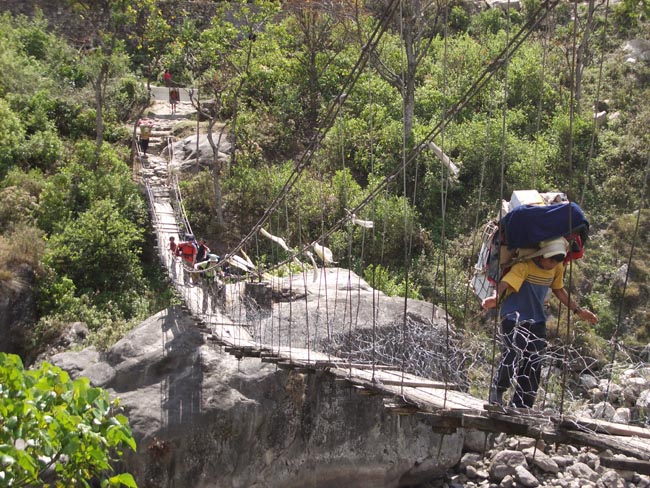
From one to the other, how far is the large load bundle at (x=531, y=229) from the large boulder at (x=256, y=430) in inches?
88.8

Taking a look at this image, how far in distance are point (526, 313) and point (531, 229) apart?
1.34 feet

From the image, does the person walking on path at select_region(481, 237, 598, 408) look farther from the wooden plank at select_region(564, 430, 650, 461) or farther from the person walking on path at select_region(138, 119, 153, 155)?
the person walking on path at select_region(138, 119, 153, 155)

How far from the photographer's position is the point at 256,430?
5469 millimetres

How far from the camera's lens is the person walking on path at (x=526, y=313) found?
3.22 m

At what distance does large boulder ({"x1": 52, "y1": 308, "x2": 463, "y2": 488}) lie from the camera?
5348 millimetres

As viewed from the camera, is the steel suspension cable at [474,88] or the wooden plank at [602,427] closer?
the wooden plank at [602,427]

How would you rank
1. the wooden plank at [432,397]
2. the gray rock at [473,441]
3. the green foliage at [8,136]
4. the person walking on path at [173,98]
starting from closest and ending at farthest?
1. the wooden plank at [432,397]
2. the gray rock at [473,441]
3. the green foliage at [8,136]
4. the person walking on path at [173,98]

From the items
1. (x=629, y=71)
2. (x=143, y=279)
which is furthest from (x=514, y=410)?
(x=629, y=71)

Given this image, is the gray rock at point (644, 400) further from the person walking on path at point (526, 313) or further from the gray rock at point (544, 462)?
the person walking on path at point (526, 313)

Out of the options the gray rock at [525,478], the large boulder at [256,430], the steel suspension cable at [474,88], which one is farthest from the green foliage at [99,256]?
the gray rock at [525,478]

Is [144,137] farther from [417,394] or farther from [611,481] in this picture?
[417,394]

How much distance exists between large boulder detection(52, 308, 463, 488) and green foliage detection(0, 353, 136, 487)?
9.56 feet

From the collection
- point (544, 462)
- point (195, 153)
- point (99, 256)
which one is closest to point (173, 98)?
point (195, 153)

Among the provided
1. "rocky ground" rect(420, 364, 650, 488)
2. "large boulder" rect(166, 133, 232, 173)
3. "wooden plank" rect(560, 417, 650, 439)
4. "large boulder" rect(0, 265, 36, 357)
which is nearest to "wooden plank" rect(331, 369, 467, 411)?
"wooden plank" rect(560, 417, 650, 439)
